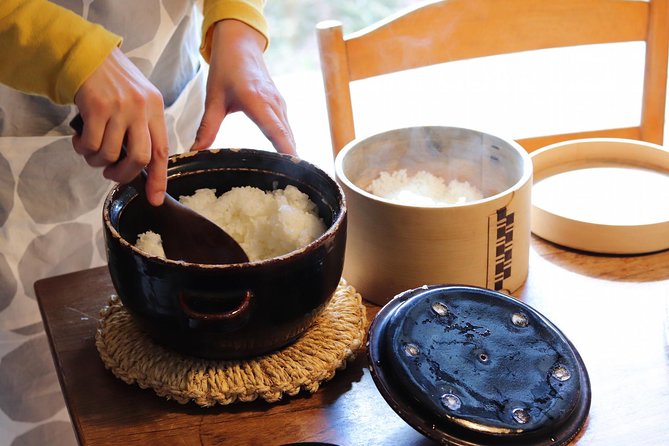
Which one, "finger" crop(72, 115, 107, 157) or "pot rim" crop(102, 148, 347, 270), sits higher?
"finger" crop(72, 115, 107, 157)

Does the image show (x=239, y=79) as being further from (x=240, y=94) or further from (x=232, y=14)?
(x=232, y=14)

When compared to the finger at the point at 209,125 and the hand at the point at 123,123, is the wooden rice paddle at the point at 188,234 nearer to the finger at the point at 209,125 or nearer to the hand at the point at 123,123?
the hand at the point at 123,123

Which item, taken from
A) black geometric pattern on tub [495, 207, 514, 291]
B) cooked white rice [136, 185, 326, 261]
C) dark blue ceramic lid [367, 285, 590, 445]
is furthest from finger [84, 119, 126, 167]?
black geometric pattern on tub [495, 207, 514, 291]

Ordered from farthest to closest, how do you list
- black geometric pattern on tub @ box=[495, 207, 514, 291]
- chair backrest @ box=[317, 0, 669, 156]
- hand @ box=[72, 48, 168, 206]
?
chair backrest @ box=[317, 0, 669, 156]
black geometric pattern on tub @ box=[495, 207, 514, 291]
hand @ box=[72, 48, 168, 206]

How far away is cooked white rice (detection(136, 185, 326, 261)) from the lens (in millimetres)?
897

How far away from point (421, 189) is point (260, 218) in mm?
270

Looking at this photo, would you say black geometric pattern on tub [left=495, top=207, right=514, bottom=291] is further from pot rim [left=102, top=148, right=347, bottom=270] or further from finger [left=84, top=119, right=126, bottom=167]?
finger [left=84, top=119, right=126, bottom=167]

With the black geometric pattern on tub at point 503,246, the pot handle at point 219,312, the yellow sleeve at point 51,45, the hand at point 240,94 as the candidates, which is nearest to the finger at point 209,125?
the hand at point 240,94

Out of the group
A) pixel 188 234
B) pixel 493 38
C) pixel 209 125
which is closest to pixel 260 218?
pixel 188 234

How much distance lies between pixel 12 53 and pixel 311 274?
0.45 m

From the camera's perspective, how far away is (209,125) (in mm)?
1082

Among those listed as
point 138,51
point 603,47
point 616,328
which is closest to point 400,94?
point 603,47

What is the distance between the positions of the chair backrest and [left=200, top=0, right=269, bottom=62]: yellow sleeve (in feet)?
0.45

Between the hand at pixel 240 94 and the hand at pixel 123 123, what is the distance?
7.3 inches
